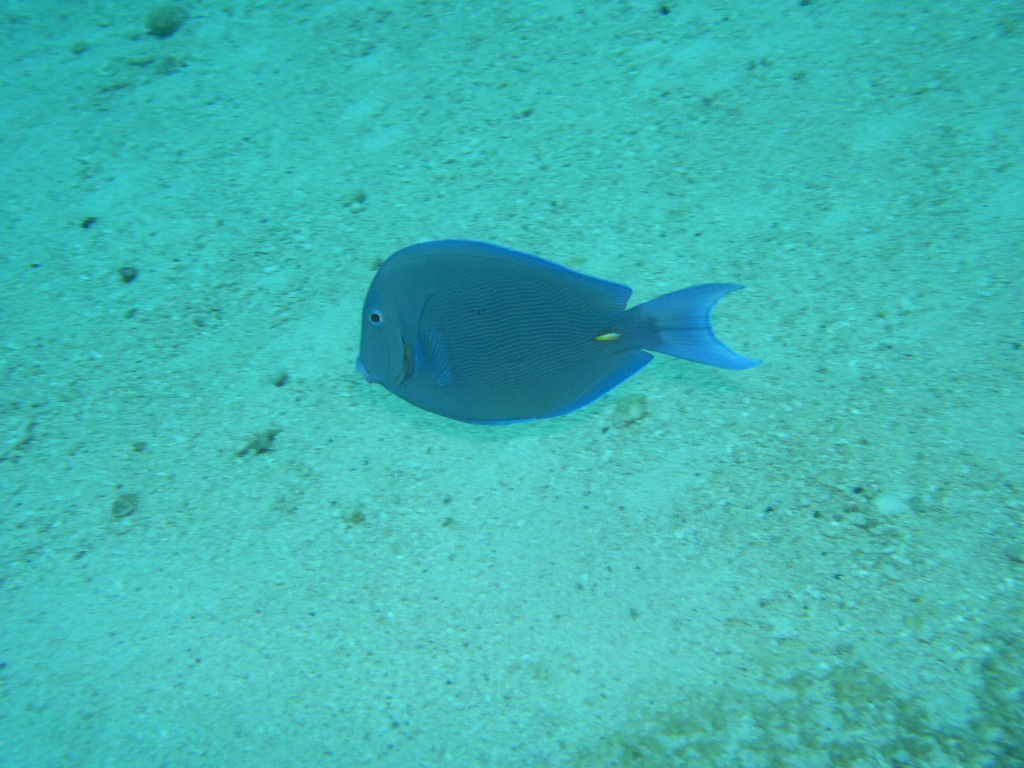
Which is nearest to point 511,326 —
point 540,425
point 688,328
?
point 688,328

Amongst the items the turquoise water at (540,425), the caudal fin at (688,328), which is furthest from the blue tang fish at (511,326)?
the turquoise water at (540,425)

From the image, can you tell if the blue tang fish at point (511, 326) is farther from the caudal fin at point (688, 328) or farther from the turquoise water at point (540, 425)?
the turquoise water at point (540, 425)

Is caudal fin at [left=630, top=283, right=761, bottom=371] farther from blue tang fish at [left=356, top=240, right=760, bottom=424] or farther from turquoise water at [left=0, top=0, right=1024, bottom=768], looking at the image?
turquoise water at [left=0, top=0, right=1024, bottom=768]

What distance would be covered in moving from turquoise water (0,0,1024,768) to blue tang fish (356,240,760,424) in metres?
0.60

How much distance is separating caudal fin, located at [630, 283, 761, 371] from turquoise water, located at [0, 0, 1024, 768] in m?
0.62

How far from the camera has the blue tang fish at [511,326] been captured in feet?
5.91

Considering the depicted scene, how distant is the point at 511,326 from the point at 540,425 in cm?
77

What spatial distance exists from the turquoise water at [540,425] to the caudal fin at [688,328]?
24.3 inches

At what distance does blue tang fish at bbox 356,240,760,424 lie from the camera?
1.80 meters

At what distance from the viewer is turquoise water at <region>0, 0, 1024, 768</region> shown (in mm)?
1788

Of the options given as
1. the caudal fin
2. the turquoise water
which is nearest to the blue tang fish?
the caudal fin

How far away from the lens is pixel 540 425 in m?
2.50

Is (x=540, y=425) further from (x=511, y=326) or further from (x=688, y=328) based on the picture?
(x=688, y=328)

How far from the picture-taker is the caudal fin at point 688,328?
1762 millimetres
